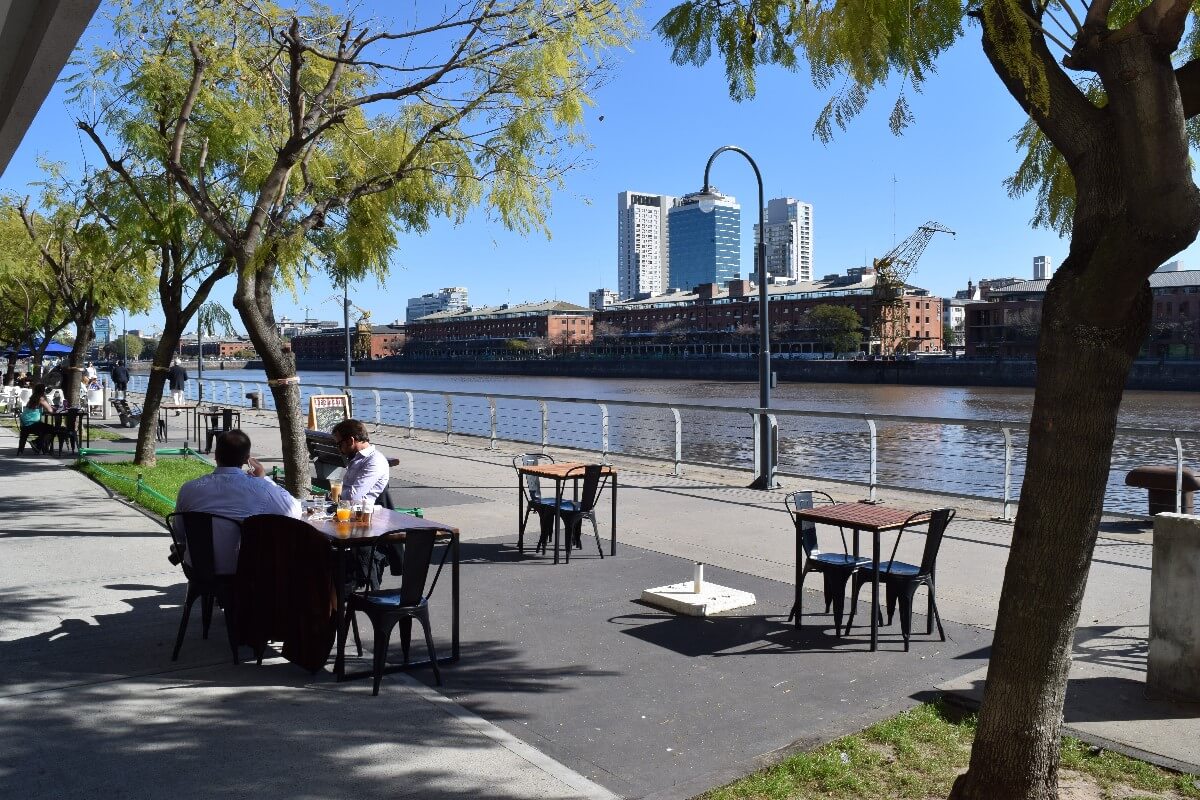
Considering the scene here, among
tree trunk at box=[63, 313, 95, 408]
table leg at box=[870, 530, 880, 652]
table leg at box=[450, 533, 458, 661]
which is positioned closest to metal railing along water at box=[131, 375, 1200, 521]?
table leg at box=[870, 530, 880, 652]

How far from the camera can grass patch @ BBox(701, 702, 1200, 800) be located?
427 centimetres

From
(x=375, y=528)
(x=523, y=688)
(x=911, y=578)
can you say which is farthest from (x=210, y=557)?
(x=911, y=578)

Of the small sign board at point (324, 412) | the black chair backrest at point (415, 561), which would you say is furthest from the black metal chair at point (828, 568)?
the small sign board at point (324, 412)

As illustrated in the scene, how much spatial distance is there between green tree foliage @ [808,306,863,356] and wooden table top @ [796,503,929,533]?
127 metres

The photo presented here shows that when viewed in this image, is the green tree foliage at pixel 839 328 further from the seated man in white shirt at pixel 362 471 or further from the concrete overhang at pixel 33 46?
the concrete overhang at pixel 33 46

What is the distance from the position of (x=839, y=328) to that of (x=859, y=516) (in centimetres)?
13207

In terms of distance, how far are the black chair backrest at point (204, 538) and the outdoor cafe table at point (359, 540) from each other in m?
0.57

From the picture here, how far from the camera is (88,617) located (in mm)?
7074

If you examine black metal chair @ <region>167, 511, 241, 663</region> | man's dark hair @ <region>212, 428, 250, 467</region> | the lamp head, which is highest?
the lamp head

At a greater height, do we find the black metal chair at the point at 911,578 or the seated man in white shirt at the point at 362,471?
the seated man in white shirt at the point at 362,471

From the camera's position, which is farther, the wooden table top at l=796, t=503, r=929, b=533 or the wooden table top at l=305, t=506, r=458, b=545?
the wooden table top at l=796, t=503, r=929, b=533

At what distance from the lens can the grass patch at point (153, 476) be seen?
12.1 metres

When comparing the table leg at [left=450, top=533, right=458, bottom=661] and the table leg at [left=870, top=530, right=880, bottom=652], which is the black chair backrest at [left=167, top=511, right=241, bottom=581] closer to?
the table leg at [left=450, top=533, right=458, bottom=661]

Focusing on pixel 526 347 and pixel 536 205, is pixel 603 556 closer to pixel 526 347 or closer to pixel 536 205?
pixel 536 205
